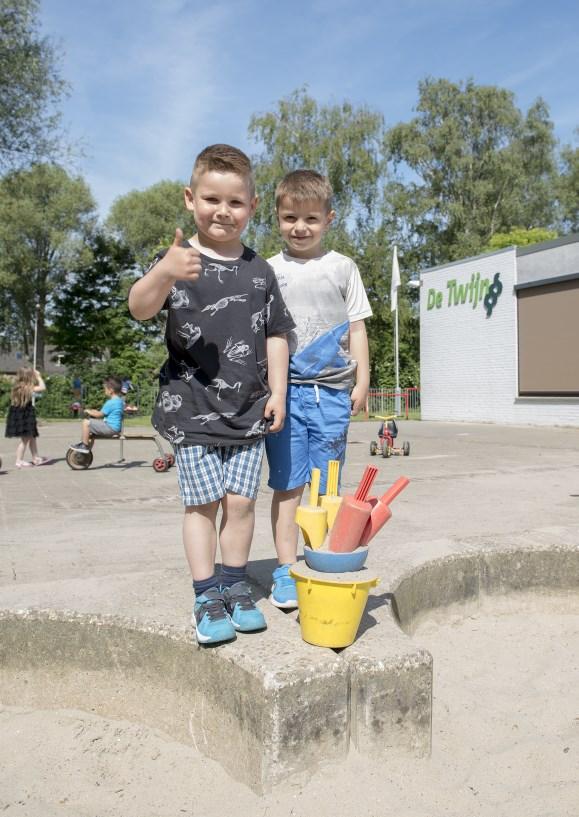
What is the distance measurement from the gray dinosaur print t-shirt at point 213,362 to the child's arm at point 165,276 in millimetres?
128

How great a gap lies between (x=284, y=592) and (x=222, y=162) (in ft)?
5.27

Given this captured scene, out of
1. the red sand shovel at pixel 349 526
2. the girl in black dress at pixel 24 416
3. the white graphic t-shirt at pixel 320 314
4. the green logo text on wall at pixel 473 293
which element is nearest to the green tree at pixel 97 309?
the green logo text on wall at pixel 473 293

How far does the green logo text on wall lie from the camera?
22734mm

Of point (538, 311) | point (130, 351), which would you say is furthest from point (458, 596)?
point (130, 351)

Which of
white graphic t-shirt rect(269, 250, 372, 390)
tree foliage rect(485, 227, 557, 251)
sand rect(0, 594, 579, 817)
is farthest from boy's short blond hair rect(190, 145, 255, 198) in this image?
tree foliage rect(485, 227, 557, 251)

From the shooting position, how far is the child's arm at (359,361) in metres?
3.11

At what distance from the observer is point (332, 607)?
2.28 m

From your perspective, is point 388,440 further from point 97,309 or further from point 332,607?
point 97,309

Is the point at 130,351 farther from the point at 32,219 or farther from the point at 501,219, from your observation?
the point at 501,219

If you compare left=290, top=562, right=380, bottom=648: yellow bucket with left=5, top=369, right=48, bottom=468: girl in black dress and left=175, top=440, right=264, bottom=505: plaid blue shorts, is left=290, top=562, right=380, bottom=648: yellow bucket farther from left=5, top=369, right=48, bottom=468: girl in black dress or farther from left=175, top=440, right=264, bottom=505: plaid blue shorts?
left=5, top=369, right=48, bottom=468: girl in black dress

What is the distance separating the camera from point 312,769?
2072 mm

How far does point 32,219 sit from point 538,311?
2884 cm

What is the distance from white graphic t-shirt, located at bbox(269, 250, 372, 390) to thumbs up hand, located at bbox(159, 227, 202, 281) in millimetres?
717

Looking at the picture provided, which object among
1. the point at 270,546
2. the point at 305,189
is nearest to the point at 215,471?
the point at 305,189
